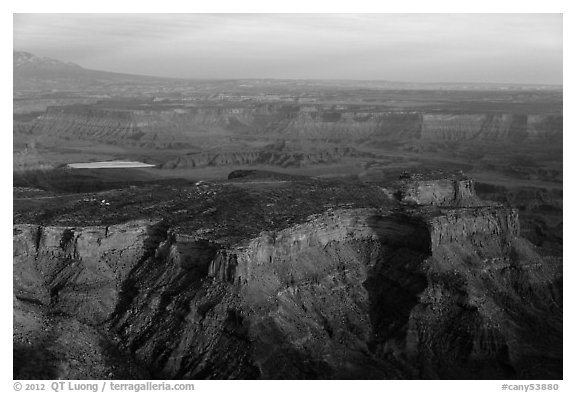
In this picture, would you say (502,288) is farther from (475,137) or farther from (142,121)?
(142,121)

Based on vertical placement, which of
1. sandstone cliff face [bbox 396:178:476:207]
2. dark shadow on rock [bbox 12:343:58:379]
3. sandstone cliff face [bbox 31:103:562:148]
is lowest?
dark shadow on rock [bbox 12:343:58:379]

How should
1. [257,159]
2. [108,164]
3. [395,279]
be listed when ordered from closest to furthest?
[395,279] < [108,164] < [257,159]

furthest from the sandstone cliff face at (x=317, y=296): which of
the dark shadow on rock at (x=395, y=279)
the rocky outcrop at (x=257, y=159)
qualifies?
the rocky outcrop at (x=257, y=159)

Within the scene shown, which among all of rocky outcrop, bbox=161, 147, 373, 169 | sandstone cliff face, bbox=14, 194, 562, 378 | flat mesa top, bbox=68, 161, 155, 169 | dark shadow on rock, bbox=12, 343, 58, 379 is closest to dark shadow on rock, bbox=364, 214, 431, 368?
sandstone cliff face, bbox=14, 194, 562, 378

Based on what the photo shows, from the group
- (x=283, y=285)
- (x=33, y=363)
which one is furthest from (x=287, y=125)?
(x=33, y=363)

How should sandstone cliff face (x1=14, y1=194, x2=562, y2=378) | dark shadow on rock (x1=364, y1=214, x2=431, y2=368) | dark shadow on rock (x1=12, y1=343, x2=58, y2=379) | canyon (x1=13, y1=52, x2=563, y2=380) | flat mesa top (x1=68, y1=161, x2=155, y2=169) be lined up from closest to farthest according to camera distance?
dark shadow on rock (x1=12, y1=343, x2=58, y2=379) < canyon (x1=13, y1=52, x2=563, y2=380) < sandstone cliff face (x1=14, y1=194, x2=562, y2=378) < dark shadow on rock (x1=364, y1=214, x2=431, y2=368) < flat mesa top (x1=68, y1=161, x2=155, y2=169)

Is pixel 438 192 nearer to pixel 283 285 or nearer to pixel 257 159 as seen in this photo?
pixel 283 285

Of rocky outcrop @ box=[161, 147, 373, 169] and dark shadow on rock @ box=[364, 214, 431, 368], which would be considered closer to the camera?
dark shadow on rock @ box=[364, 214, 431, 368]

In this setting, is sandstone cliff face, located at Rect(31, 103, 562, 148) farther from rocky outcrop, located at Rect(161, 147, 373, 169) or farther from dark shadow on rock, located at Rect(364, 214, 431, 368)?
dark shadow on rock, located at Rect(364, 214, 431, 368)

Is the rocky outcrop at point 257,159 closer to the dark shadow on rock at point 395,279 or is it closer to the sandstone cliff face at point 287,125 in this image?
the sandstone cliff face at point 287,125
